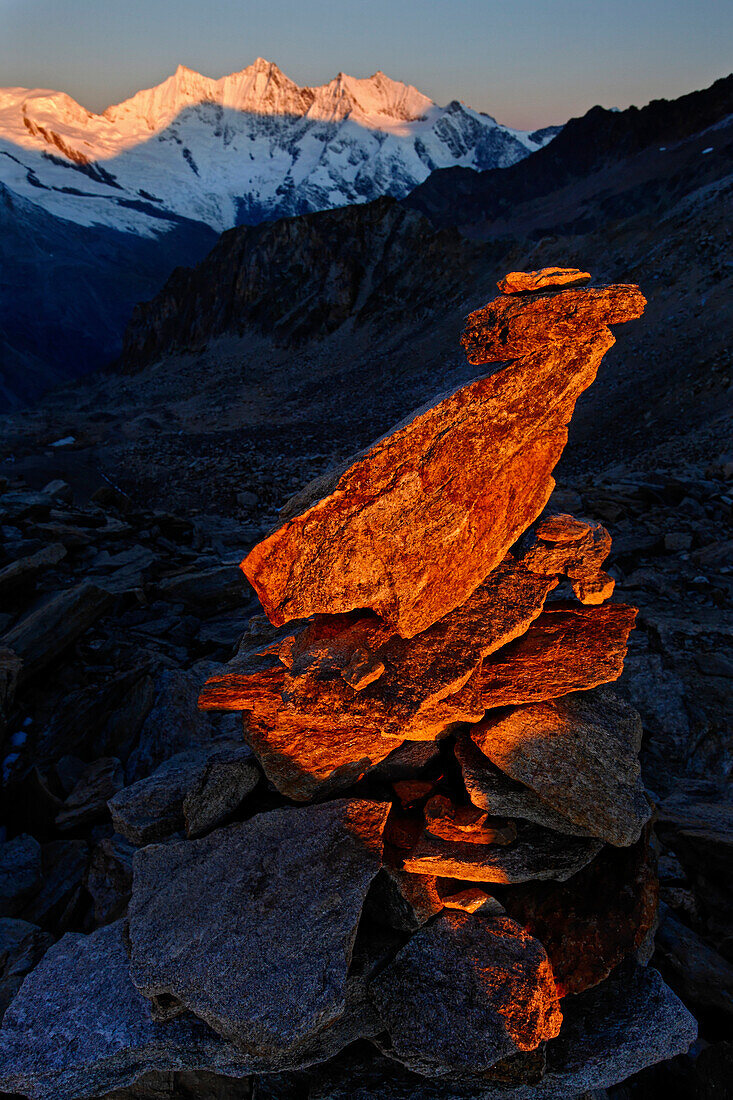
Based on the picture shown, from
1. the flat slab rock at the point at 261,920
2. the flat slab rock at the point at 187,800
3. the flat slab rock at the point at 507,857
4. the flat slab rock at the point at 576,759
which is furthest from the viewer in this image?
the flat slab rock at the point at 187,800

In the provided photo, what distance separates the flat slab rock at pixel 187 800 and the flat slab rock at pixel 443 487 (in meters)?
1.46

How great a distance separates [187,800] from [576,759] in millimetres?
3151

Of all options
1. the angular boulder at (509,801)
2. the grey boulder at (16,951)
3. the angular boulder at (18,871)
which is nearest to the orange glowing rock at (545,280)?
the angular boulder at (509,801)

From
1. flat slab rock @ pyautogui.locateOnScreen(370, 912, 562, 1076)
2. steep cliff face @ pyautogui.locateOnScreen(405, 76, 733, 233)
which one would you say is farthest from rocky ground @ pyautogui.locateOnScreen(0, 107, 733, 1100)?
steep cliff face @ pyautogui.locateOnScreen(405, 76, 733, 233)

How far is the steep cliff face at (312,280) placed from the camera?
45.4m

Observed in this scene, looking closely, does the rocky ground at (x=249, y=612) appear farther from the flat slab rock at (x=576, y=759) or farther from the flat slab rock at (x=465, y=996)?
the flat slab rock at (x=576, y=759)

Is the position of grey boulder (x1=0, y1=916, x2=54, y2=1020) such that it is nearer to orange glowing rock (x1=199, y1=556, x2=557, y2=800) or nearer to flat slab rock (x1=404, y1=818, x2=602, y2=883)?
orange glowing rock (x1=199, y1=556, x2=557, y2=800)

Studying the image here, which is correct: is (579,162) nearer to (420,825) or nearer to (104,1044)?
(420,825)

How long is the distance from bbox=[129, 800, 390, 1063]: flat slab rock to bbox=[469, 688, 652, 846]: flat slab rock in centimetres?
106

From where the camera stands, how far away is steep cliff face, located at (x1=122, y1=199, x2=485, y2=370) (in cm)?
4541

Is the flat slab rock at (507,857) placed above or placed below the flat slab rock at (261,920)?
below

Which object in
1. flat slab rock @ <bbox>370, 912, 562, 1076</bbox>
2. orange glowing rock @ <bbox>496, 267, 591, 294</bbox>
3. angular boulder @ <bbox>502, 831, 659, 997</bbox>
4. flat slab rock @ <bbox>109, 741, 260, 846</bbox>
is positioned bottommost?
angular boulder @ <bbox>502, 831, 659, 997</bbox>

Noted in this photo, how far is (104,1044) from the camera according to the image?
3904 millimetres

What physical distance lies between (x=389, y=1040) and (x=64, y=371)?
3646 inches
